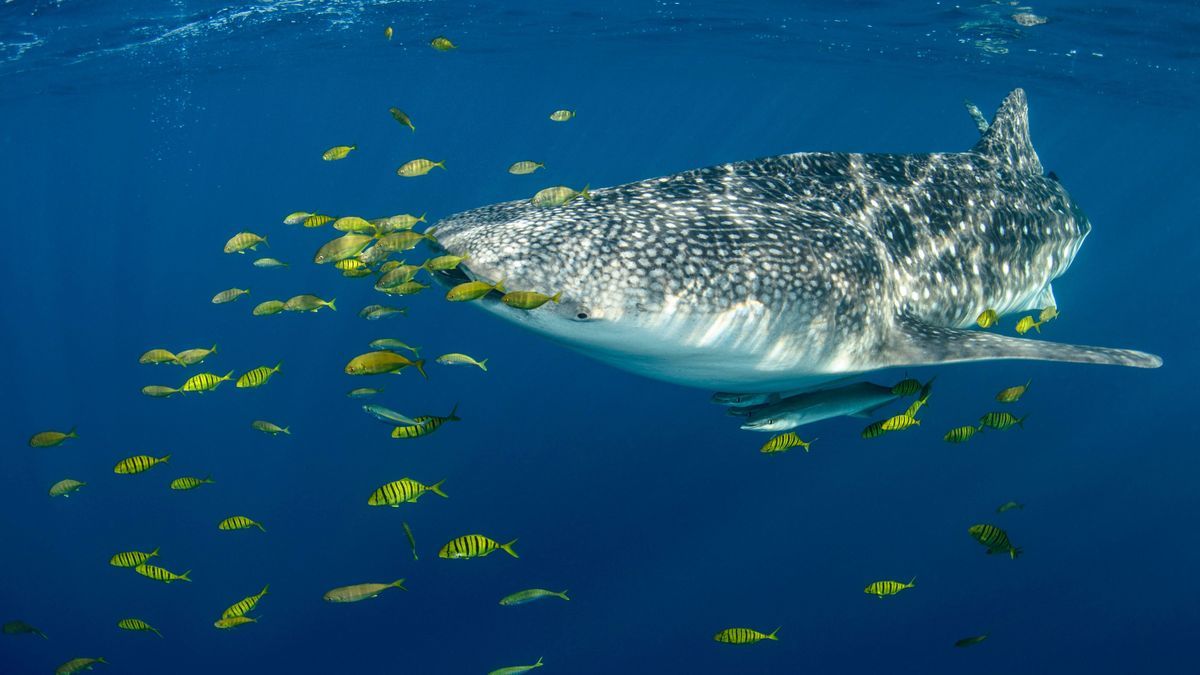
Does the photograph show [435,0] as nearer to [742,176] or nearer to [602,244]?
[742,176]

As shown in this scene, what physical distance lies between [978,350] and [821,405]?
1.10 metres

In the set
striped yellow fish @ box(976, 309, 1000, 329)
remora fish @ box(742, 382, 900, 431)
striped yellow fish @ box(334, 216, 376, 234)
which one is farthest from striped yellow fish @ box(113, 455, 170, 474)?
striped yellow fish @ box(976, 309, 1000, 329)

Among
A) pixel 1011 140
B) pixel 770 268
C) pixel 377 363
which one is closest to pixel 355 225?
pixel 377 363

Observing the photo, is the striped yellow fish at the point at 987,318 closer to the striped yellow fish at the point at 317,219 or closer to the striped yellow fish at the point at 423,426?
the striped yellow fish at the point at 423,426

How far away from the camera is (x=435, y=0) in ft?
74.5

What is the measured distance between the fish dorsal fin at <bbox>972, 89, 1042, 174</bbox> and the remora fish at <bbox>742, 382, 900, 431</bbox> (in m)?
4.04

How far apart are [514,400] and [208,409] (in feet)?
38.5

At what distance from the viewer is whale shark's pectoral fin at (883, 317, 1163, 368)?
459cm

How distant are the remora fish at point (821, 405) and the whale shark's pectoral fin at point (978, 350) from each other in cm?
37

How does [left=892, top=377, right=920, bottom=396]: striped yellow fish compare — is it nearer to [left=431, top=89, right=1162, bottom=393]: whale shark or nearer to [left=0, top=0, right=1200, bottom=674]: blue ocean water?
[left=431, top=89, right=1162, bottom=393]: whale shark

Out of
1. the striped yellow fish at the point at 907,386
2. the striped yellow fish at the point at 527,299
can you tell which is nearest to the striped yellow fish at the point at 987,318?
the striped yellow fish at the point at 907,386

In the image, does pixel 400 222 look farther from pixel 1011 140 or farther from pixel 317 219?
pixel 1011 140

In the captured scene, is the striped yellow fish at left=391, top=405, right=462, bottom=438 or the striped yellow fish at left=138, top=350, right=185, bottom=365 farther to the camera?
the striped yellow fish at left=138, top=350, right=185, bottom=365

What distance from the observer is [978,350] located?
4.69 m
